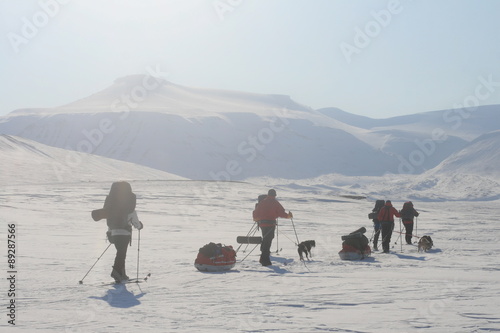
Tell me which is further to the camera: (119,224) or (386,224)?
(386,224)

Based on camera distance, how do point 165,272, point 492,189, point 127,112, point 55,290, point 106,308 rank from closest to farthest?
point 106,308 < point 55,290 < point 165,272 < point 492,189 < point 127,112

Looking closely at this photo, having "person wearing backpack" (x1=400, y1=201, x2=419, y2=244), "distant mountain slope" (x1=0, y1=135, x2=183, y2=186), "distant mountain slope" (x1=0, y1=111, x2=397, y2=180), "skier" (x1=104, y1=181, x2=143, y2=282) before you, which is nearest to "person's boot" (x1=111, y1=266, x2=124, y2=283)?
"skier" (x1=104, y1=181, x2=143, y2=282)

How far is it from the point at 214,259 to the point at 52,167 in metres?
55.9

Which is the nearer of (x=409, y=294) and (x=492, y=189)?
(x=409, y=294)

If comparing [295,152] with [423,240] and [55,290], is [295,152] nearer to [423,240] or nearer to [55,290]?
[423,240]

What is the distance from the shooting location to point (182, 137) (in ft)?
469

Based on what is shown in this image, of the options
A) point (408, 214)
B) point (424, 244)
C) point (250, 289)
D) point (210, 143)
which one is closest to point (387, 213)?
point (424, 244)

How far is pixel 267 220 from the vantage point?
43.4 ft

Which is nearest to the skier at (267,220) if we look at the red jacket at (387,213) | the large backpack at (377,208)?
the red jacket at (387,213)

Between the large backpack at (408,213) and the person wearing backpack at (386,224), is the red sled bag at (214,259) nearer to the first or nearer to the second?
the person wearing backpack at (386,224)

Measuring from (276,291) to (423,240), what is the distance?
9589mm

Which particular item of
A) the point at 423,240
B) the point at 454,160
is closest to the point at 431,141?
the point at 454,160

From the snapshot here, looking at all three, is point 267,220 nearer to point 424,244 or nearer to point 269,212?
point 269,212

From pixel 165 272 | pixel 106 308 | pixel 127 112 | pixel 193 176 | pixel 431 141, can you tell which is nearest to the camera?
pixel 106 308
